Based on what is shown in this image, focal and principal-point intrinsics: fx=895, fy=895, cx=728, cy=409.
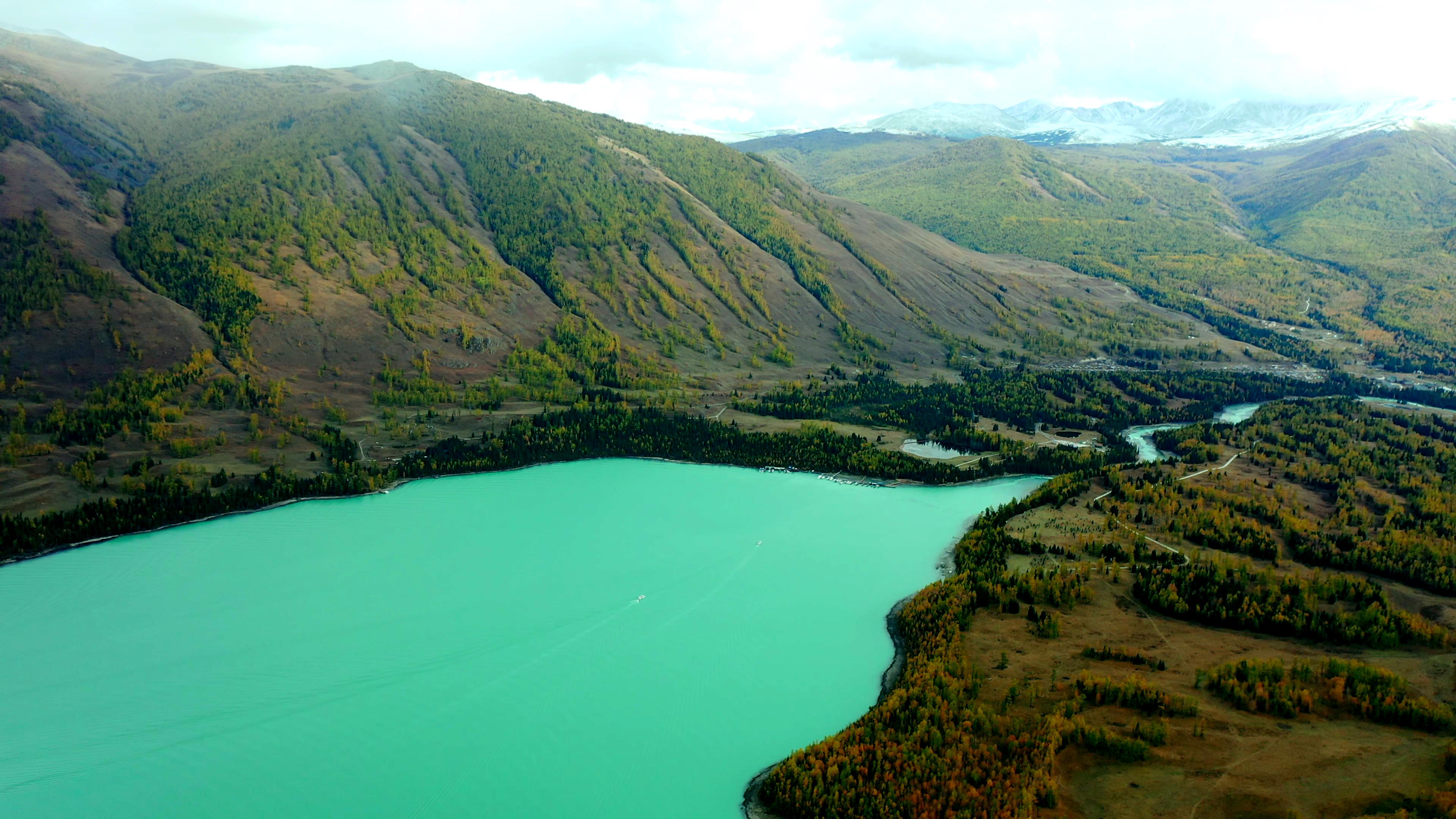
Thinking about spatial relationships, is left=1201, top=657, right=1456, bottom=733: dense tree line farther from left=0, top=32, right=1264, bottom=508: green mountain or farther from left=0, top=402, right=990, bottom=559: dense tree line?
left=0, top=32, right=1264, bottom=508: green mountain

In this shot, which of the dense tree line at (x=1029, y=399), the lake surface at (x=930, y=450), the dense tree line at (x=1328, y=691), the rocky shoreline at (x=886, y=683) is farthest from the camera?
the dense tree line at (x=1029, y=399)

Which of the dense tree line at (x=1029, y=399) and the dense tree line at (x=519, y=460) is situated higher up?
the dense tree line at (x=1029, y=399)

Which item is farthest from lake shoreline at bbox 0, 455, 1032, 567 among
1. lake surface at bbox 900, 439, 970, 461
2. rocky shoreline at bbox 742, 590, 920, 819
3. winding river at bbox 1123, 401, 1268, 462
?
rocky shoreline at bbox 742, 590, 920, 819

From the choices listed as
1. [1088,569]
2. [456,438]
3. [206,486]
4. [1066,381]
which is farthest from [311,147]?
[1088,569]

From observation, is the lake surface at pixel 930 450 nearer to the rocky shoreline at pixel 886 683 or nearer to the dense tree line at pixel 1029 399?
the dense tree line at pixel 1029 399

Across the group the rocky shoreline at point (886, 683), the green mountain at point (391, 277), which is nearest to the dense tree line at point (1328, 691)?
the rocky shoreline at point (886, 683)

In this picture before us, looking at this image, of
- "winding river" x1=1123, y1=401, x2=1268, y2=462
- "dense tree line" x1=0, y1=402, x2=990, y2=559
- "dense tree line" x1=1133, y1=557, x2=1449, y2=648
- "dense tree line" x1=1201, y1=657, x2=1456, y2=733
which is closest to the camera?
"dense tree line" x1=1201, y1=657, x2=1456, y2=733

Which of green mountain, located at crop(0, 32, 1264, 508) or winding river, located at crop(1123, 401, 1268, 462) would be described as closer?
green mountain, located at crop(0, 32, 1264, 508)

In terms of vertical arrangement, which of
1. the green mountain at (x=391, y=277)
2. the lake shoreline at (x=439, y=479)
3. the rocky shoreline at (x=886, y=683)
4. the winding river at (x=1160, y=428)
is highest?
the green mountain at (x=391, y=277)

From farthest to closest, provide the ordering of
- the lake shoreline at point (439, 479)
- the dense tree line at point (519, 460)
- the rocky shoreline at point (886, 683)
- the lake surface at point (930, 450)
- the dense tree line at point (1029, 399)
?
the dense tree line at point (1029, 399) < the lake surface at point (930, 450) < the dense tree line at point (519, 460) < the lake shoreline at point (439, 479) < the rocky shoreline at point (886, 683)

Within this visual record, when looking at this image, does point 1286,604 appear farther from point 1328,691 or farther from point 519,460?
point 519,460

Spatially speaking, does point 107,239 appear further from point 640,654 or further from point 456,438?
point 640,654
